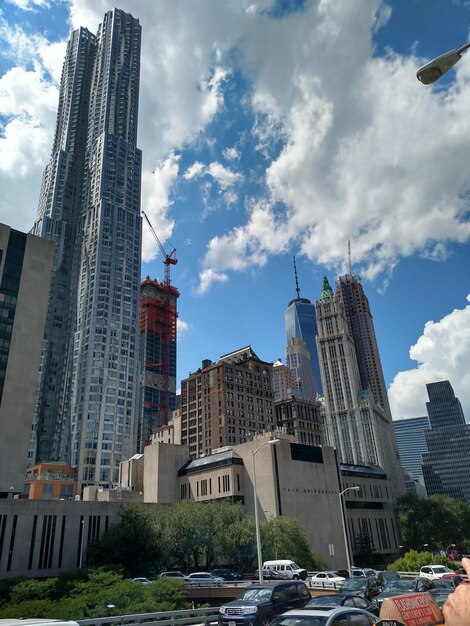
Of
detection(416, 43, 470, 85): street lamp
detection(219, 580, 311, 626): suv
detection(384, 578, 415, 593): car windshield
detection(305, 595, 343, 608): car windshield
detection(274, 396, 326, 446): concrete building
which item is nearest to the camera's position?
detection(416, 43, 470, 85): street lamp

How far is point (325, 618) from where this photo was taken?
40.0ft

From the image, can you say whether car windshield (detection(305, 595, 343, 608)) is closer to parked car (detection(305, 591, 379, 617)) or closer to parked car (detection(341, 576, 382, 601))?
parked car (detection(305, 591, 379, 617))

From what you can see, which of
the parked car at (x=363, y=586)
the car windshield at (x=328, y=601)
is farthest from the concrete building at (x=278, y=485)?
the car windshield at (x=328, y=601)

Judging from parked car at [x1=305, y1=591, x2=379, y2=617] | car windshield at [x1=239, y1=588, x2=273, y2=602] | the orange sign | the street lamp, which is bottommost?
parked car at [x1=305, y1=591, x2=379, y2=617]

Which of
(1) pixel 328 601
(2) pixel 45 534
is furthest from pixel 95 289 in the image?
(1) pixel 328 601

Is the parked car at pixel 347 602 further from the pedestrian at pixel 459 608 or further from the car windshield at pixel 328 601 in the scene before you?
the pedestrian at pixel 459 608

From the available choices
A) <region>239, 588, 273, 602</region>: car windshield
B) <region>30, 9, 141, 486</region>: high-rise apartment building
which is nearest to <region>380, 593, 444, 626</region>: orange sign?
<region>239, 588, 273, 602</region>: car windshield

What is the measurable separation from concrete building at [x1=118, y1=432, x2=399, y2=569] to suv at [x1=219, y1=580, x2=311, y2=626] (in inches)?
2164

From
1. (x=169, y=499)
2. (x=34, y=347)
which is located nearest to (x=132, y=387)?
(x=169, y=499)

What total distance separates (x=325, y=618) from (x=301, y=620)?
626 millimetres

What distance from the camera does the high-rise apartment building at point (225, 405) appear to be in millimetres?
146875

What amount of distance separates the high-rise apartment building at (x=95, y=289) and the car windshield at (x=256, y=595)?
4900 inches

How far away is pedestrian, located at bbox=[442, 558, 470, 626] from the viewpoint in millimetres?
4016

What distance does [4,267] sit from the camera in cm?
7944
